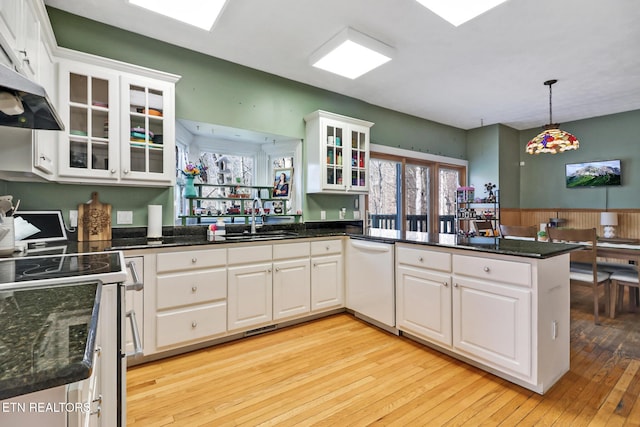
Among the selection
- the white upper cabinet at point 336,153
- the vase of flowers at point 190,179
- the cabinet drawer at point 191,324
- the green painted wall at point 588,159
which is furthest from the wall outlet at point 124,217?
the green painted wall at point 588,159

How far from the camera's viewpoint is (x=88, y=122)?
2316mm

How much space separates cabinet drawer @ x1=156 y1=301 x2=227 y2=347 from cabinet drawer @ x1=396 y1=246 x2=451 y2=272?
1555mm

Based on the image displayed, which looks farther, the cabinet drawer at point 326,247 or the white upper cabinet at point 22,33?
the cabinet drawer at point 326,247

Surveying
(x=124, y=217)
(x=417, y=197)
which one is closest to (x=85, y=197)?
(x=124, y=217)

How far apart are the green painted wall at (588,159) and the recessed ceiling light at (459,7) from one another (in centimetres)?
442

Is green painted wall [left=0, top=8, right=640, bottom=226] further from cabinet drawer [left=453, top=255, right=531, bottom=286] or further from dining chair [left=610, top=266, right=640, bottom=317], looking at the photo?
dining chair [left=610, top=266, right=640, bottom=317]

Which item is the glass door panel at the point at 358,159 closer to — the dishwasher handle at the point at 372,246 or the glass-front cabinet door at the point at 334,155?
the glass-front cabinet door at the point at 334,155

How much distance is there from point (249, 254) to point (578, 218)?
224 inches

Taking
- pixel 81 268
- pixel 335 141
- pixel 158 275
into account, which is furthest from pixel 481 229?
pixel 81 268

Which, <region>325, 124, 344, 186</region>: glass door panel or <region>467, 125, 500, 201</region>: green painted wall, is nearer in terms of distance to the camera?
<region>325, 124, 344, 186</region>: glass door panel

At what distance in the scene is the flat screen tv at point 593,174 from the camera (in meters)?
4.94

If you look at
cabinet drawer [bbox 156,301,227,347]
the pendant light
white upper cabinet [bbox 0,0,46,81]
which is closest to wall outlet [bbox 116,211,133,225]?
cabinet drawer [bbox 156,301,227,347]

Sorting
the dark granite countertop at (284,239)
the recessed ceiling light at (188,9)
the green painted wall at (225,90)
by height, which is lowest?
the dark granite countertop at (284,239)

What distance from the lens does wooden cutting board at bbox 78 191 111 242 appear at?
8.06 feet
